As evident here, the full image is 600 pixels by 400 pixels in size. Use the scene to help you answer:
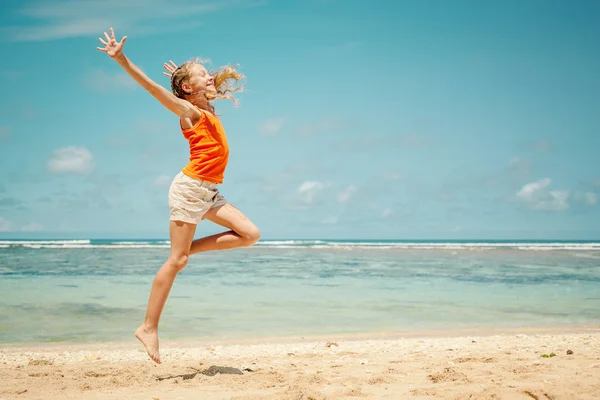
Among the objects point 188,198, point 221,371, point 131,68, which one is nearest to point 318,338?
point 221,371

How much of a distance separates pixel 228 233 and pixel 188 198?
492 mm

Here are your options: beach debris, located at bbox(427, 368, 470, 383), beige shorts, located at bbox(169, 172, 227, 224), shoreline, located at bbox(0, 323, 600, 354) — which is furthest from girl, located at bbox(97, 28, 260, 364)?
shoreline, located at bbox(0, 323, 600, 354)

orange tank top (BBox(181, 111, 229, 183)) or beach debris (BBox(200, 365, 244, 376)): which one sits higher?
orange tank top (BBox(181, 111, 229, 183))

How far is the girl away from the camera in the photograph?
Result: 4.31 m

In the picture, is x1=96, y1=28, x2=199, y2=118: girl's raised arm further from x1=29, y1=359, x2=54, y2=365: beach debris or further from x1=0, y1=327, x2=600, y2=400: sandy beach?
x1=29, y1=359, x2=54, y2=365: beach debris

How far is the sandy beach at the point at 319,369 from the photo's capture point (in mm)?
3861

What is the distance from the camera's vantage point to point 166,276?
440cm

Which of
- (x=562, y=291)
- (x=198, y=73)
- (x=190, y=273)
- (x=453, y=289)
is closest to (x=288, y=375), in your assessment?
(x=198, y=73)

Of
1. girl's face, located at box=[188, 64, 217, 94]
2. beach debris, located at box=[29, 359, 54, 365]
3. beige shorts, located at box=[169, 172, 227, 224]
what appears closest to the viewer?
beige shorts, located at box=[169, 172, 227, 224]

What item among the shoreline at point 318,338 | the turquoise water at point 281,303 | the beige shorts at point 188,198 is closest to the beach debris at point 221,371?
the beige shorts at point 188,198

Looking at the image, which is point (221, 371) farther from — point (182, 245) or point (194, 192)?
point (194, 192)

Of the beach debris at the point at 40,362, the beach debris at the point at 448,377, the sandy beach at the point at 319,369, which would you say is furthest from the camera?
the beach debris at the point at 40,362

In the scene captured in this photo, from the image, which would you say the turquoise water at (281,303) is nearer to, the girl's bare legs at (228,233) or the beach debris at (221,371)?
the beach debris at (221,371)

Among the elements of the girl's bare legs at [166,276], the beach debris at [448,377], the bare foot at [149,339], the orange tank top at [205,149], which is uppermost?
the orange tank top at [205,149]
